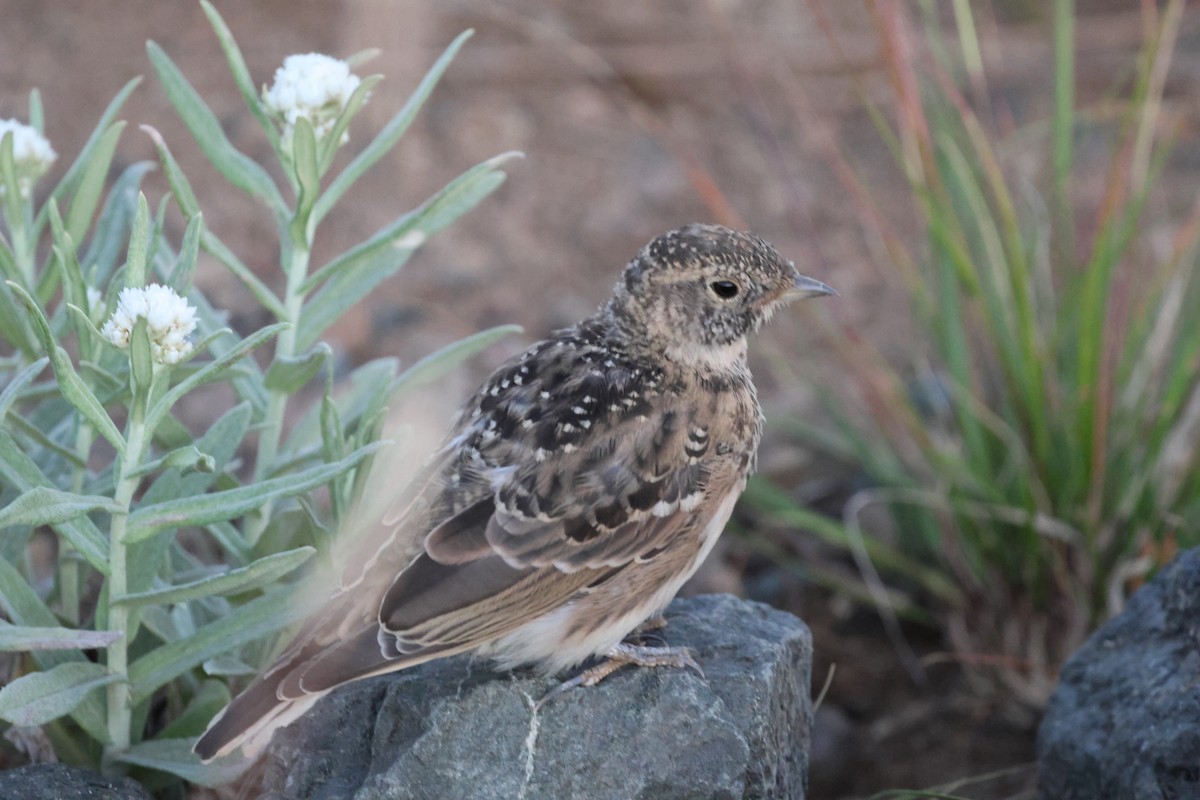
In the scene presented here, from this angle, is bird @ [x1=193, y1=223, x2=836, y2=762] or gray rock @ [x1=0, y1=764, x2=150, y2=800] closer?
gray rock @ [x1=0, y1=764, x2=150, y2=800]

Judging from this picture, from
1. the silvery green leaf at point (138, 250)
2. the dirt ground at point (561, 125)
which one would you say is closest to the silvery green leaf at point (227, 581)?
the silvery green leaf at point (138, 250)

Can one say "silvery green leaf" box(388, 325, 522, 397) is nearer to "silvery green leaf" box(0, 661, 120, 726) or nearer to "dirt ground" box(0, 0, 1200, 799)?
"silvery green leaf" box(0, 661, 120, 726)

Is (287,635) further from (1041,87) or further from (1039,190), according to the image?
(1041,87)

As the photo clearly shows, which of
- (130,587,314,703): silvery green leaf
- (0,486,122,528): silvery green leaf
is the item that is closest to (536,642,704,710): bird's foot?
(130,587,314,703): silvery green leaf

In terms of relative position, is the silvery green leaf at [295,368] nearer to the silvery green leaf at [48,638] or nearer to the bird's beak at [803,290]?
the silvery green leaf at [48,638]

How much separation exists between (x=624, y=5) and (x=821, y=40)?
4.32 ft

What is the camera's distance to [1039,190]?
720 cm

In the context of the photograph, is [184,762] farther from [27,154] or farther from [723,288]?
[723,288]

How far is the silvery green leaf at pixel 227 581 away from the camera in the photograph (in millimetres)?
3293

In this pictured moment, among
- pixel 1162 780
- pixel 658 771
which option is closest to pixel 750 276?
pixel 658 771

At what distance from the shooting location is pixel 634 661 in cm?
369

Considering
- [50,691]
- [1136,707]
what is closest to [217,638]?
[50,691]

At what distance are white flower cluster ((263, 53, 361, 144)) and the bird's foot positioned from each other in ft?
5.11

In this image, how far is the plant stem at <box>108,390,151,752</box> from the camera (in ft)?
10.8
